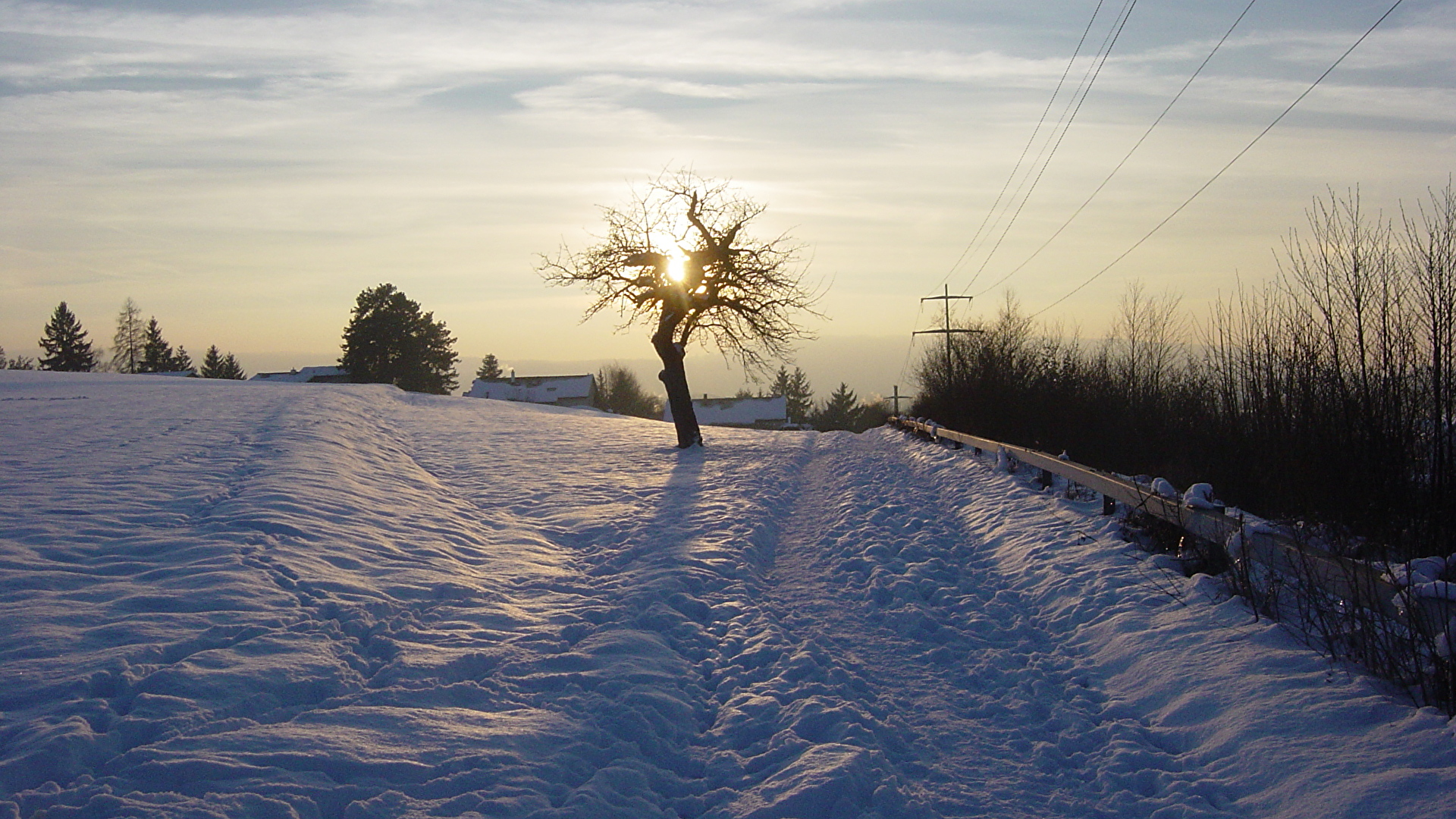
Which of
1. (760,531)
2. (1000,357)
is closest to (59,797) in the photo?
(760,531)

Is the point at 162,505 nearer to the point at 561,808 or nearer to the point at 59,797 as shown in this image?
the point at 59,797

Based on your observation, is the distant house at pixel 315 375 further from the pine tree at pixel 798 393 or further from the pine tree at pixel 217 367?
the pine tree at pixel 798 393

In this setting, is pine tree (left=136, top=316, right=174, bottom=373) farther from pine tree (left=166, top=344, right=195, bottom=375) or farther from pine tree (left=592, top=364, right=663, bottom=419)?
pine tree (left=592, top=364, right=663, bottom=419)

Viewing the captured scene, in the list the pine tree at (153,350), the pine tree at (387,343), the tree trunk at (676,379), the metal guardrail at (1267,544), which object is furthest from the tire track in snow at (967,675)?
the pine tree at (153,350)

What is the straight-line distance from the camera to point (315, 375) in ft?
231

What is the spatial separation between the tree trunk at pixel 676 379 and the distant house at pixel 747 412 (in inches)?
2294

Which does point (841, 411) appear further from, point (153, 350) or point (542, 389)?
point (153, 350)

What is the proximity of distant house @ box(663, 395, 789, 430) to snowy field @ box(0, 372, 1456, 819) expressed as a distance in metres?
71.9

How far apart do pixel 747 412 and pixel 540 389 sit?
2095 cm

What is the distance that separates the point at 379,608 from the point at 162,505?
323 centimetres

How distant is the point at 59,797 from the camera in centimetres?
335

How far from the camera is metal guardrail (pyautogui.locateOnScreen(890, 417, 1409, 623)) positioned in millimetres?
4379

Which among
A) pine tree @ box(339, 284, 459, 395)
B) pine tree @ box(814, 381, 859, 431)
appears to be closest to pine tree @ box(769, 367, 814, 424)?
pine tree @ box(814, 381, 859, 431)

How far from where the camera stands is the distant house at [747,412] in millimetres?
82500
